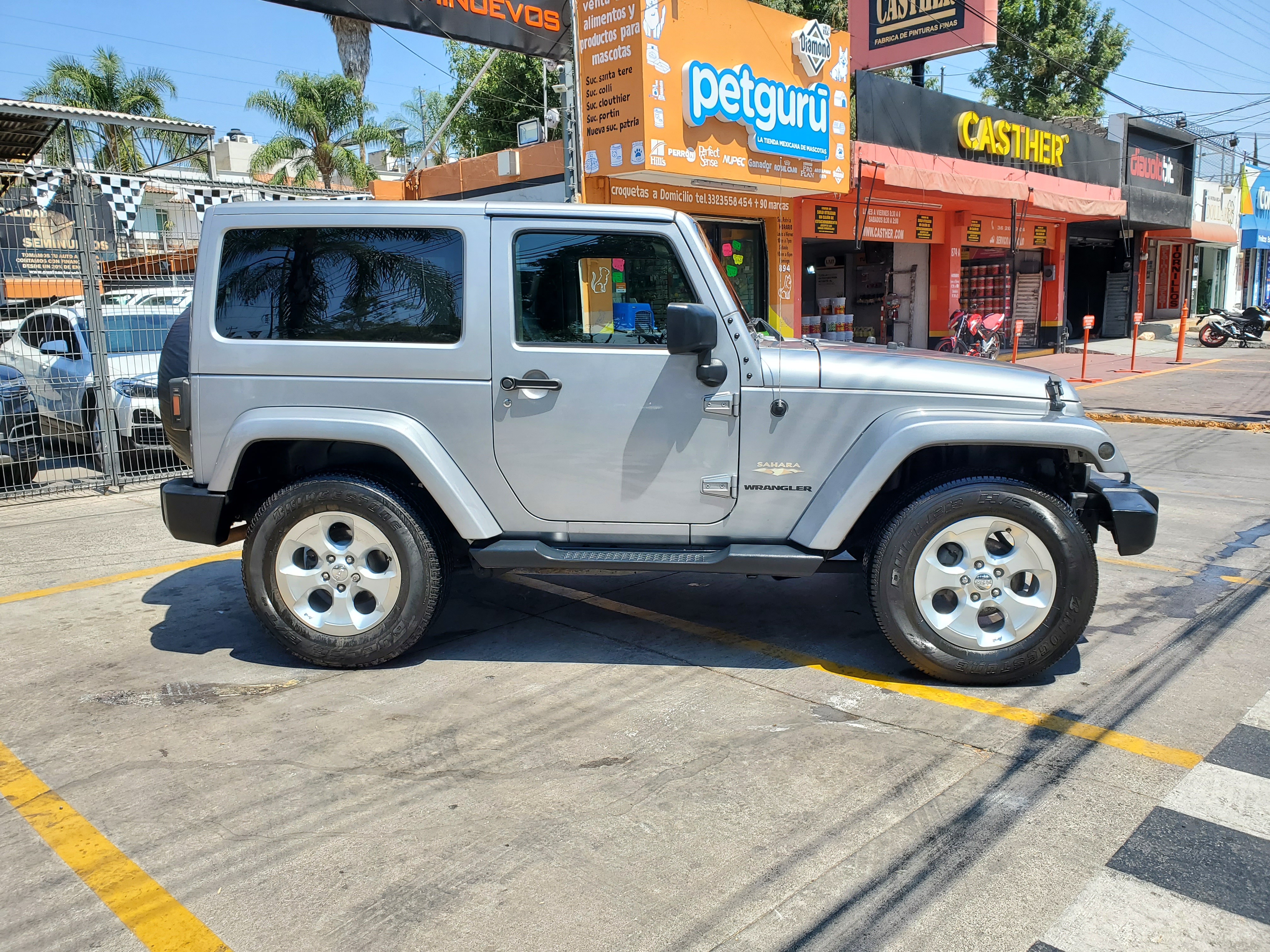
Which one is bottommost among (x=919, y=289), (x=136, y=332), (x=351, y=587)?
(x=351, y=587)

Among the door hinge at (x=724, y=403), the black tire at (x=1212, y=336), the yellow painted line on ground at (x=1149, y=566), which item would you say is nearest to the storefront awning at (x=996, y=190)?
the black tire at (x=1212, y=336)

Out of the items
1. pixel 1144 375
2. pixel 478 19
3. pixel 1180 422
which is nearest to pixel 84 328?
pixel 478 19

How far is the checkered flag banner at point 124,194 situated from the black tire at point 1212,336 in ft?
79.5

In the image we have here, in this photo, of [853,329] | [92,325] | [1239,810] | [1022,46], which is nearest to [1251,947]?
[1239,810]

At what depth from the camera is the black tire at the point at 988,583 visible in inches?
161

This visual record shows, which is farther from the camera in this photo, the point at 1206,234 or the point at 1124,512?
the point at 1206,234

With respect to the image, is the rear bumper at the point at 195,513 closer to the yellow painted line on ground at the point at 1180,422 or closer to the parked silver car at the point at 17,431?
the parked silver car at the point at 17,431

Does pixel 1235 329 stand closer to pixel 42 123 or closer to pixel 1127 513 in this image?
pixel 1127 513

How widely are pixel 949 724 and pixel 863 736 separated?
1.28ft

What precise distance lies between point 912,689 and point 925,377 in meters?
1.39

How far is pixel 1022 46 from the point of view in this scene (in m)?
36.0

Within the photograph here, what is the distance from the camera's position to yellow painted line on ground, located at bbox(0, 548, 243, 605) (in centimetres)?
591

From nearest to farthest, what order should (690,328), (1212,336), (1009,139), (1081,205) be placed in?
(690,328), (1009,139), (1081,205), (1212,336)

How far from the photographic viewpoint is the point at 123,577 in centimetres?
634
